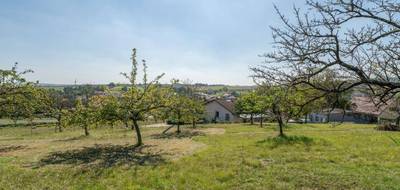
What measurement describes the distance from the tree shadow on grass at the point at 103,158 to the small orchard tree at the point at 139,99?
2.57m

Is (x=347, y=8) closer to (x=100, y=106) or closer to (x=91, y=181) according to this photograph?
(x=91, y=181)

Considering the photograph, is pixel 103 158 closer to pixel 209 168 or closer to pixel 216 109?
pixel 209 168

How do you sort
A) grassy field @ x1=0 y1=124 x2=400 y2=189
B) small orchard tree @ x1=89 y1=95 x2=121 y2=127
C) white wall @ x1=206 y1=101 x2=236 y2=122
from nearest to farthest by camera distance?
grassy field @ x1=0 y1=124 x2=400 y2=189 → small orchard tree @ x1=89 y1=95 x2=121 y2=127 → white wall @ x1=206 y1=101 x2=236 y2=122

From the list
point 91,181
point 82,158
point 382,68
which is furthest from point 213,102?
point 382,68

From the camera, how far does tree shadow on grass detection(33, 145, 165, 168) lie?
15.4m

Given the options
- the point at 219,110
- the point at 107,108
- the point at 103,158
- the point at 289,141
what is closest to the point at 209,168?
the point at 103,158

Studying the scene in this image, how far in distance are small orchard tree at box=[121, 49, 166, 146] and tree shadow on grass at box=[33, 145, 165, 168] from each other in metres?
2.57

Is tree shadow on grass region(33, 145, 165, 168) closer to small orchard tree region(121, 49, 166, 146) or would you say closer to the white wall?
small orchard tree region(121, 49, 166, 146)

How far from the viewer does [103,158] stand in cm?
1681

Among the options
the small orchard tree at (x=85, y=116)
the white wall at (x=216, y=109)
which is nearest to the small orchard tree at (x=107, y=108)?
the small orchard tree at (x=85, y=116)

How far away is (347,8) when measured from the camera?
6527 millimetres

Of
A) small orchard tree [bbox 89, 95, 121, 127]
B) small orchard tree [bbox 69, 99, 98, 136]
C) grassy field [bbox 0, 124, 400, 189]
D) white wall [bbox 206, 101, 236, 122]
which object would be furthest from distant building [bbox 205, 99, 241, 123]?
grassy field [bbox 0, 124, 400, 189]

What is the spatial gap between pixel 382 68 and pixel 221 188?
6.06 meters

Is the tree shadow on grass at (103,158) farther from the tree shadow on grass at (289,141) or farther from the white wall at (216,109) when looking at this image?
the white wall at (216,109)
